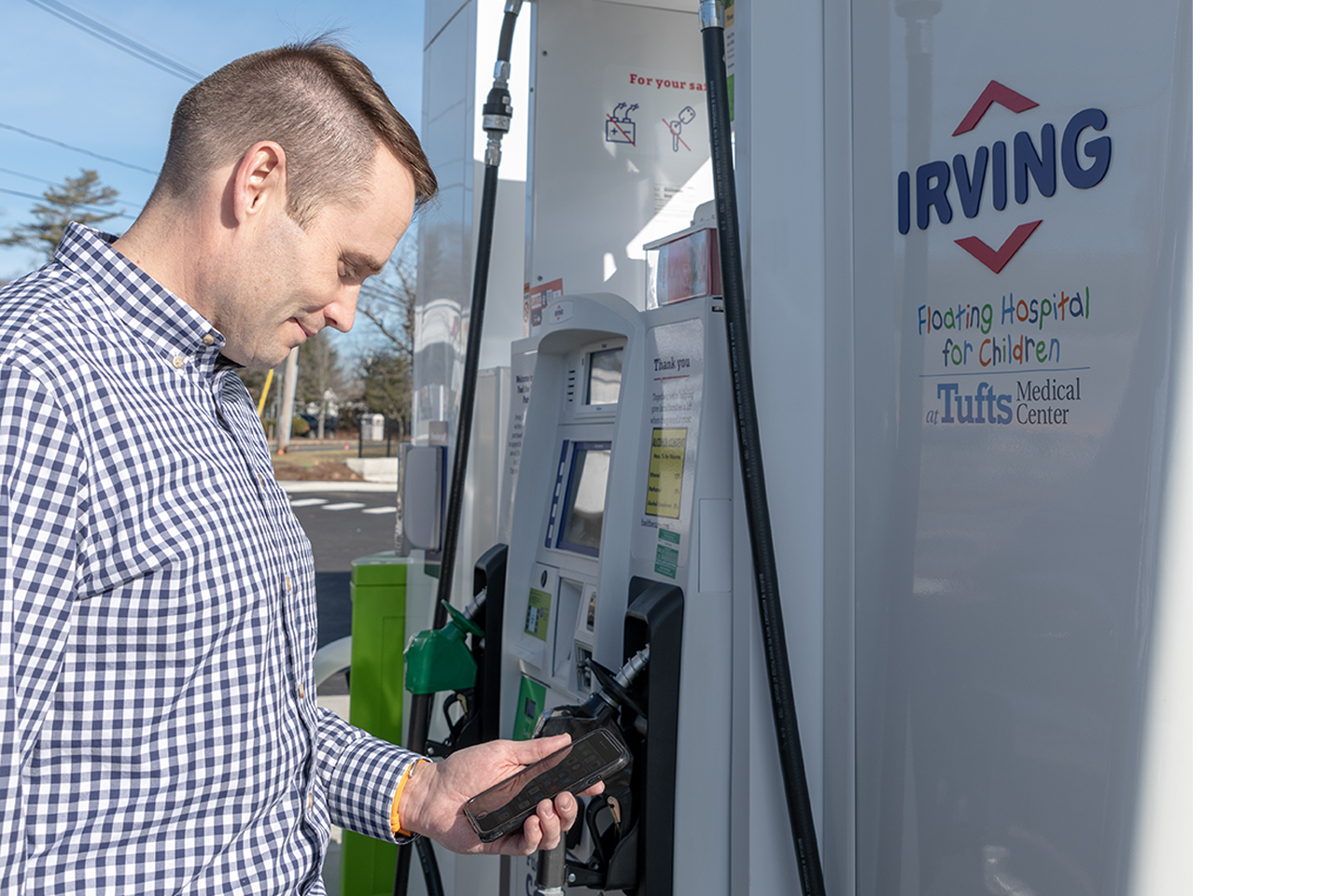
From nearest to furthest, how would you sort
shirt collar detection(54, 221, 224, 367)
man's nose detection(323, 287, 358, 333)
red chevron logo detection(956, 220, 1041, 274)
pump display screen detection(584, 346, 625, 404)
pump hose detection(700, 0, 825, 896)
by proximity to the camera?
shirt collar detection(54, 221, 224, 367) → man's nose detection(323, 287, 358, 333) → red chevron logo detection(956, 220, 1041, 274) → pump hose detection(700, 0, 825, 896) → pump display screen detection(584, 346, 625, 404)

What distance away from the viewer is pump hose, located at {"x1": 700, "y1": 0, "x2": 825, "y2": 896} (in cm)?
202

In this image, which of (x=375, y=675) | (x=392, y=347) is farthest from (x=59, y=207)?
(x=375, y=675)

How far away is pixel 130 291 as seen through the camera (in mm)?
Answer: 1245

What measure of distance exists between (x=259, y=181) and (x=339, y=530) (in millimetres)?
19155

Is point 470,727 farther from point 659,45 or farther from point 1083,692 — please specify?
point 659,45

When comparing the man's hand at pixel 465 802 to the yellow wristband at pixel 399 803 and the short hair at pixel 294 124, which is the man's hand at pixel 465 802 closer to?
the yellow wristband at pixel 399 803

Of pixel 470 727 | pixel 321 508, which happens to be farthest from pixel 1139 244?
pixel 321 508

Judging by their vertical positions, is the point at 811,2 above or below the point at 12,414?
above

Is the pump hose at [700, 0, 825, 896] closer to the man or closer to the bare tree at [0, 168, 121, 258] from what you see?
the man

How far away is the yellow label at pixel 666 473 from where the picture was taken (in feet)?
7.48

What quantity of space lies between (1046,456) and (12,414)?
4.51 ft

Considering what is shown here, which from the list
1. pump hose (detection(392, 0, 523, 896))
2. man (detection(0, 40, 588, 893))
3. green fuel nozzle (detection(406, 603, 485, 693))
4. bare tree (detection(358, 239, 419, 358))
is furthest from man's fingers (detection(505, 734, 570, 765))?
bare tree (detection(358, 239, 419, 358))

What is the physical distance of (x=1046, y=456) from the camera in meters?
1.67

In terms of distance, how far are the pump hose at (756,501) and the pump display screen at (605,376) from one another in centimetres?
70
